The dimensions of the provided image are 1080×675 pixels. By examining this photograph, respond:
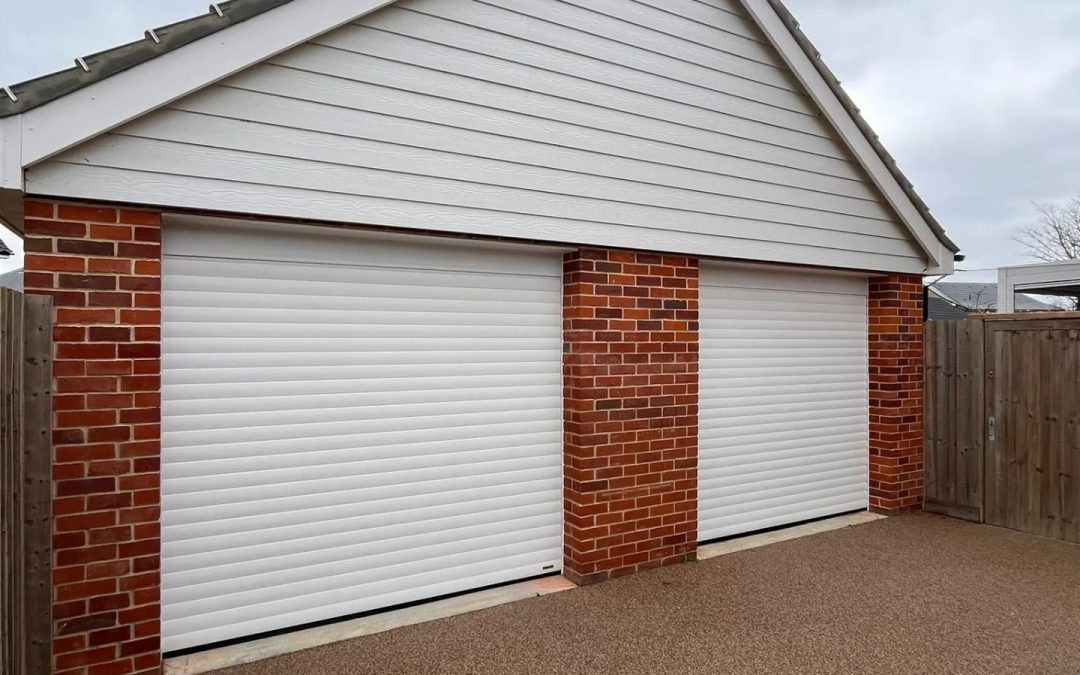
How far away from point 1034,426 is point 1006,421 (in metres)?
0.22

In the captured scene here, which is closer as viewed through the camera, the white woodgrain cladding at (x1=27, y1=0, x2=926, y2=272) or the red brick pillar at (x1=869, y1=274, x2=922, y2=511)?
the white woodgrain cladding at (x1=27, y1=0, x2=926, y2=272)

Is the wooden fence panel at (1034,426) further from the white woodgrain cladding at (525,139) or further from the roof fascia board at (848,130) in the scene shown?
the white woodgrain cladding at (525,139)

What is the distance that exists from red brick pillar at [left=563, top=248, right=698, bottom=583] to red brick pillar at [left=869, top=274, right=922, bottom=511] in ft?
8.23

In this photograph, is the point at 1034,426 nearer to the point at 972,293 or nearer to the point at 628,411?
the point at 628,411

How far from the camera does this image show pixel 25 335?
2770mm

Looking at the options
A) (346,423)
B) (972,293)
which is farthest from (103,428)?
(972,293)

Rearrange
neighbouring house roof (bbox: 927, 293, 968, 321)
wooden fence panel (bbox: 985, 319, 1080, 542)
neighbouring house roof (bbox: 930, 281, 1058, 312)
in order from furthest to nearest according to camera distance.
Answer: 1. neighbouring house roof (bbox: 930, 281, 1058, 312)
2. neighbouring house roof (bbox: 927, 293, 968, 321)
3. wooden fence panel (bbox: 985, 319, 1080, 542)

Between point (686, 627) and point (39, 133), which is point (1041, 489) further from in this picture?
point (39, 133)

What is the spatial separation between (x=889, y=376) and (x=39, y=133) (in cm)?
673

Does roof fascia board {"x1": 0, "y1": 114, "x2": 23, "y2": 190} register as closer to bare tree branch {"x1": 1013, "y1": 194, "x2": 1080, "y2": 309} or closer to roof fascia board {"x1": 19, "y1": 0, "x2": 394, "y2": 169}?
roof fascia board {"x1": 19, "y1": 0, "x2": 394, "y2": 169}

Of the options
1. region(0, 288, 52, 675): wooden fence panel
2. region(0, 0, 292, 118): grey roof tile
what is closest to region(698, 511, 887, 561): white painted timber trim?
region(0, 288, 52, 675): wooden fence panel

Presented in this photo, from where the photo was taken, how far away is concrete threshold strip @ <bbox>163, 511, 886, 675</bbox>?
11.1ft

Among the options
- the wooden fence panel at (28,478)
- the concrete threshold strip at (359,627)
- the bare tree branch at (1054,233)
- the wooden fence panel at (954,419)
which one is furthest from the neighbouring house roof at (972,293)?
the wooden fence panel at (28,478)

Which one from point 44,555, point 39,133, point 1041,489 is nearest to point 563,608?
point 44,555
